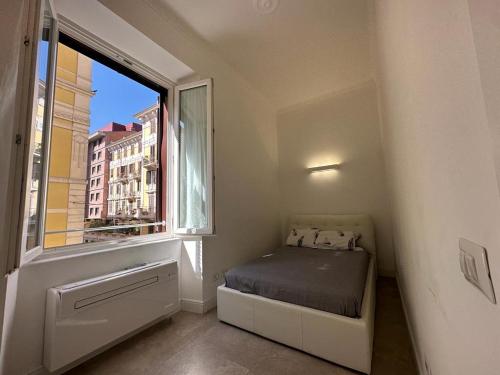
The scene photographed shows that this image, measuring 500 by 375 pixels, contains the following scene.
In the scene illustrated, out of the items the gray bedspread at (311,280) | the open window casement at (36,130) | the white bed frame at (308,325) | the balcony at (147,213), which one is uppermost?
the open window casement at (36,130)

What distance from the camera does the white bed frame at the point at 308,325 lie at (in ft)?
4.85

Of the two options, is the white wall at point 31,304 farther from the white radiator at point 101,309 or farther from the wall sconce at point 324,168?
the wall sconce at point 324,168

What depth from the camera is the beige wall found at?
3348 millimetres

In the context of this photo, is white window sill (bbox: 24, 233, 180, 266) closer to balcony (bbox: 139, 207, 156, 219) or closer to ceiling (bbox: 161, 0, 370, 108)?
balcony (bbox: 139, 207, 156, 219)

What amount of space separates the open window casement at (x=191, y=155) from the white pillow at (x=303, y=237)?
1581mm

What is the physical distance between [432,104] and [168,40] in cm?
249

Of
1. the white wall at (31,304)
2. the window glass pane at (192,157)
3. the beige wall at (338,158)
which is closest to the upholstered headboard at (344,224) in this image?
the beige wall at (338,158)

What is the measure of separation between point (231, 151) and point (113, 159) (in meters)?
1.36

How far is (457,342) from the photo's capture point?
0.68 meters

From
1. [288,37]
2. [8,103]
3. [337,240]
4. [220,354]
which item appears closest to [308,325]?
[220,354]

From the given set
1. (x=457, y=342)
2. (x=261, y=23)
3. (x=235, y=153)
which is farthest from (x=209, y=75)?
(x=457, y=342)

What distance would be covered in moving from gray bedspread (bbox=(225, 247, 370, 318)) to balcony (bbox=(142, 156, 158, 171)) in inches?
60.3

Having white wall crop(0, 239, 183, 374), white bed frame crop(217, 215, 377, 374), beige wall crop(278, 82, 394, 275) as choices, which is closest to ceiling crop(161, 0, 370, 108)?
beige wall crop(278, 82, 394, 275)

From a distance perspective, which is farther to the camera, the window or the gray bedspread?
the gray bedspread
